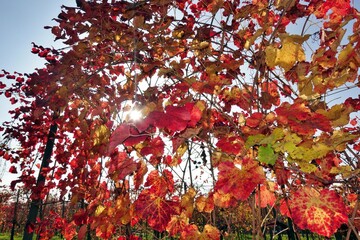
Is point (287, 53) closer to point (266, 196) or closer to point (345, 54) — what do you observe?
point (345, 54)

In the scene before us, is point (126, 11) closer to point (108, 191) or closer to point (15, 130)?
point (108, 191)

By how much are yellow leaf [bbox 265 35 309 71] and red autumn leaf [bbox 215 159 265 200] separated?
0.53 m

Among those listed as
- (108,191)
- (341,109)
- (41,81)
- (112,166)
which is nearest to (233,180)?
(341,109)

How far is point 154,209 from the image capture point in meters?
1.66

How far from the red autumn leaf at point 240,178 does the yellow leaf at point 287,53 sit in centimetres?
53

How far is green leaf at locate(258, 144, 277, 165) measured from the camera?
93 cm

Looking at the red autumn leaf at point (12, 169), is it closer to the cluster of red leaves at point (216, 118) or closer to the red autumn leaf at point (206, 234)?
Result: the cluster of red leaves at point (216, 118)

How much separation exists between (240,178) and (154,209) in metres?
0.75

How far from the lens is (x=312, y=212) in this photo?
3.71ft

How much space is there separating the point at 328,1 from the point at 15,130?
5572 mm

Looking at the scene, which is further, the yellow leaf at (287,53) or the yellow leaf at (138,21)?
the yellow leaf at (138,21)

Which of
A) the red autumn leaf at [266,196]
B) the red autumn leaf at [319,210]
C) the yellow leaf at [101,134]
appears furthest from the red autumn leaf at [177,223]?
the red autumn leaf at [319,210]

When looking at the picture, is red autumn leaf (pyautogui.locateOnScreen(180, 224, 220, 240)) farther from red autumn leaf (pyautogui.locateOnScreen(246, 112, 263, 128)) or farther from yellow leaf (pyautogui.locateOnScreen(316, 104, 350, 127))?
yellow leaf (pyautogui.locateOnScreen(316, 104, 350, 127))

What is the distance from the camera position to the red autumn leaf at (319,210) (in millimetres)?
1056
